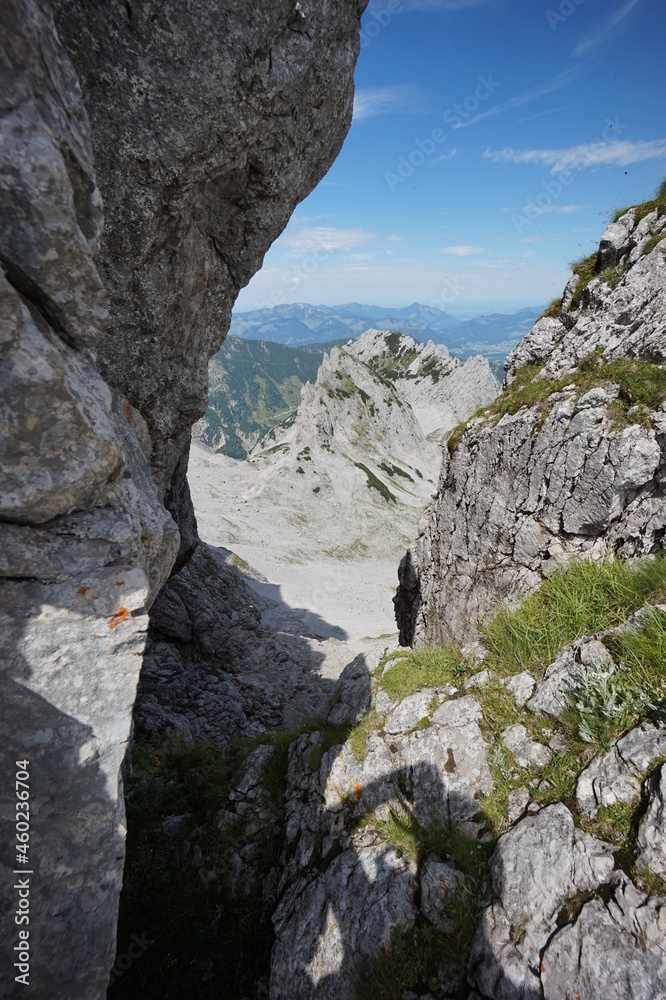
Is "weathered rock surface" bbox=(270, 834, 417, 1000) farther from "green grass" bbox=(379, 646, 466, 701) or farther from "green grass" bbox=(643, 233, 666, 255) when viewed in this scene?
"green grass" bbox=(643, 233, 666, 255)

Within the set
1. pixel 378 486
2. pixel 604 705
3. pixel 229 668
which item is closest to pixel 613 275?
pixel 604 705

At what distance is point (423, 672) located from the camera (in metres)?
8.91

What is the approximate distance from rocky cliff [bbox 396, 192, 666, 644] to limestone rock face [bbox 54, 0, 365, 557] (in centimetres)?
929

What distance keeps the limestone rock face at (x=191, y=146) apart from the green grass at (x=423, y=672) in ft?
31.0

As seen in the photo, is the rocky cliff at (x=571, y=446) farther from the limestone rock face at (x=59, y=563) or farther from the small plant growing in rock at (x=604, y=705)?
the limestone rock face at (x=59, y=563)

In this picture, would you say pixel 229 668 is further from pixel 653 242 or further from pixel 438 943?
pixel 653 242

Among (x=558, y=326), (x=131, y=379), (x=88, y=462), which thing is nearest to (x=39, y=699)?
(x=88, y=462)

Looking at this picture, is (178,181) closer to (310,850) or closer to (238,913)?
(310,850)

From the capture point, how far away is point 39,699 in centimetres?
533

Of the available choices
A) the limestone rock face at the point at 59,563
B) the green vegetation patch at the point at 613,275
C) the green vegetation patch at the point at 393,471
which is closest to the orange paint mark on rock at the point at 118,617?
the limestone rock face at the point at 59,563

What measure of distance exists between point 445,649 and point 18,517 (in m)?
7.97

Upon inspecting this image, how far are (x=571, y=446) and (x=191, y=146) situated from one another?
38.3 feet

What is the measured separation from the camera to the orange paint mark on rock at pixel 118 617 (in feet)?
18.9

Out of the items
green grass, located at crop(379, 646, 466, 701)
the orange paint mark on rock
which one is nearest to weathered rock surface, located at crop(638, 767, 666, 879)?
green grass, located at crop(379, 646, 466, 701)
